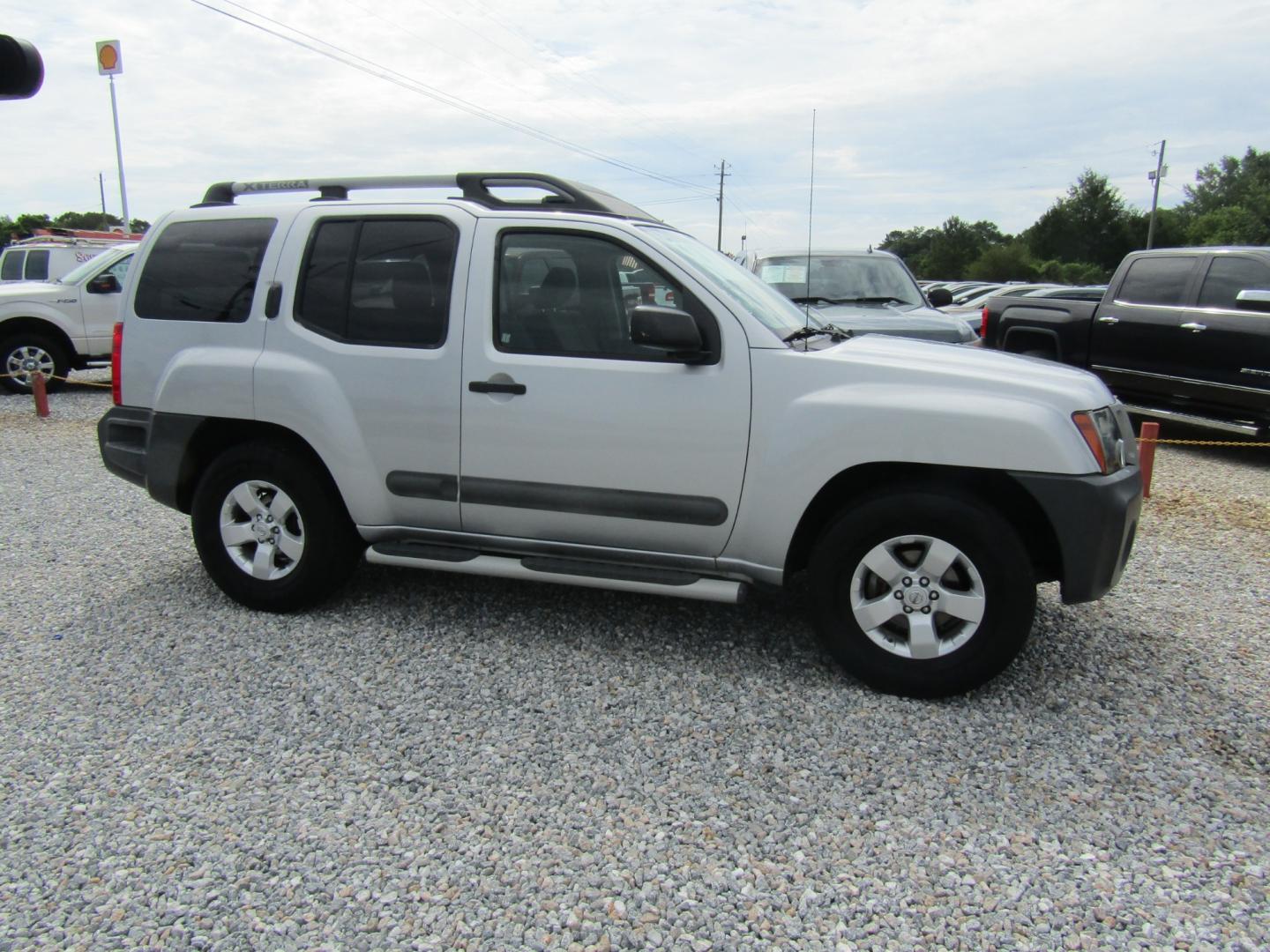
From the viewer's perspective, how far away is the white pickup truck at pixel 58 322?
11984mm

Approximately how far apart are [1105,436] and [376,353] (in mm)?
2955

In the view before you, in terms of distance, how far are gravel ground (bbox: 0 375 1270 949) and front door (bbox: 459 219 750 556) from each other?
0.62 metres

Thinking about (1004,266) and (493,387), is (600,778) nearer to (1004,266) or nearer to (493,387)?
(493,387)

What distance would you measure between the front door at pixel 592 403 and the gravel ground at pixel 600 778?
0.62 m

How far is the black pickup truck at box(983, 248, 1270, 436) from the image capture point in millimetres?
8305

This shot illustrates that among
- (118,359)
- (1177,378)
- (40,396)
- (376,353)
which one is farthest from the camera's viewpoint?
(40,396)

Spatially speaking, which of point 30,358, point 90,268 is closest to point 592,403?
point 90,268

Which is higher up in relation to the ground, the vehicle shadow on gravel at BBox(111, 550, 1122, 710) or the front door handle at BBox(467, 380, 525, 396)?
the front door handle at BBox(467, 380, 525, 396)

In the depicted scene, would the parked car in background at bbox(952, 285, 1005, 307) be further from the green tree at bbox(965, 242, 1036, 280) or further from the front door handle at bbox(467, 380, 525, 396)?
the green tree at bbox(965, 242, 1036, 280)

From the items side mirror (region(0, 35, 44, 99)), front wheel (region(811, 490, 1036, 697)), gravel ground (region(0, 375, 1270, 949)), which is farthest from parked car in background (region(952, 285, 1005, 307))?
side mirror (region(0, 35, 44, 99))

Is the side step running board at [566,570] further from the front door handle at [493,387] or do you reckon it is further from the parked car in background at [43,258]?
the parked car in background at [43,258]

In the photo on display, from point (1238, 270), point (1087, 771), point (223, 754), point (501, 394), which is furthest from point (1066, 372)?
point (1238, 270)

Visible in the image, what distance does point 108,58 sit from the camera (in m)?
25.2

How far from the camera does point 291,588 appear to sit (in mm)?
4504
